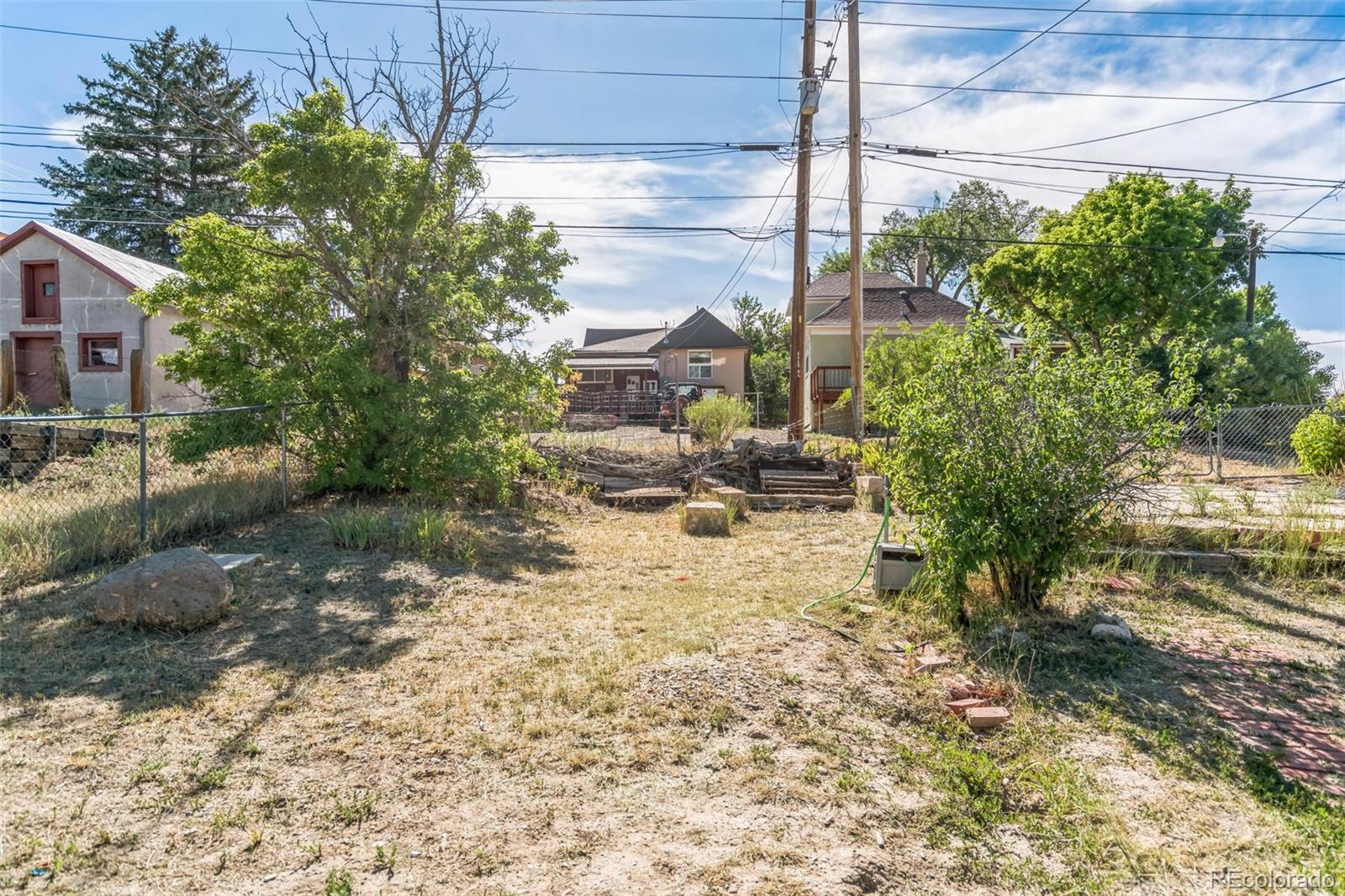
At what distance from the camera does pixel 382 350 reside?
29.2 feet

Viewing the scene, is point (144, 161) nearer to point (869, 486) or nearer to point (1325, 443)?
point (869, 486)

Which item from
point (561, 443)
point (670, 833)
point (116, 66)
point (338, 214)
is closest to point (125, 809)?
point (670, 833)

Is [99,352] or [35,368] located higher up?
[99,352]

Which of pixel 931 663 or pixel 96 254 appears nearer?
pixel 931 663

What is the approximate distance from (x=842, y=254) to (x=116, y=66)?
3487 cm

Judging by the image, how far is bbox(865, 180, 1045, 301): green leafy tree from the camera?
38344 mm

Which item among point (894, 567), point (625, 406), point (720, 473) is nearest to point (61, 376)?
point (625, 406)

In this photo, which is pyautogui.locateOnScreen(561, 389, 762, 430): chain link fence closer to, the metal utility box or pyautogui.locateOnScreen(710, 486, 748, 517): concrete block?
pyautogui.locateOnScreen(710, 486, 748, 517): concrete block

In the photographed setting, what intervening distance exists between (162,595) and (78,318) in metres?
19.8

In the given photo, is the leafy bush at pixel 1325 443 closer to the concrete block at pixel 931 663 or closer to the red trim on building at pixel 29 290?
the concrete block at pixel 931 663

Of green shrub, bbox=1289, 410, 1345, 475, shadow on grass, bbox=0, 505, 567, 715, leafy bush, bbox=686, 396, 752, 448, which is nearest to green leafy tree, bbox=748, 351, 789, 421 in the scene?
leafy bush, bbox=686, 396, 752, 448

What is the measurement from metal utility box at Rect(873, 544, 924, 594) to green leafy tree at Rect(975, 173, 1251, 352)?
52.8 ft

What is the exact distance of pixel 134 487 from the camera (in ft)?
28.1

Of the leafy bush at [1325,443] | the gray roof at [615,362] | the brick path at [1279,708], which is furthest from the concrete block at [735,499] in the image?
the gray roof at [615,362]
